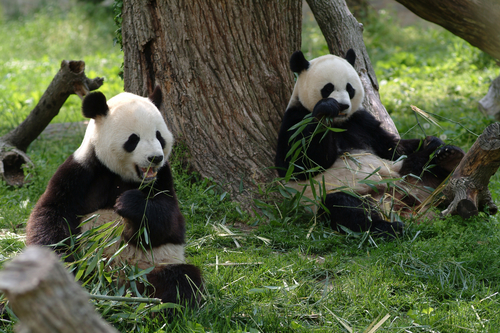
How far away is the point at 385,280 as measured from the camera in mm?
2793

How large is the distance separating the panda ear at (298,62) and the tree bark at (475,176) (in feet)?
4.91

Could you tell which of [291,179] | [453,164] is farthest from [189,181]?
[453,164]

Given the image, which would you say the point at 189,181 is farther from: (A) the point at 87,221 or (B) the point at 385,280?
(B) the point at 385,280

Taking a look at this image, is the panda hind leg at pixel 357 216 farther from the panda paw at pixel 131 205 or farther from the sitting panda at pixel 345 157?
the panda paw at pixel 131 205

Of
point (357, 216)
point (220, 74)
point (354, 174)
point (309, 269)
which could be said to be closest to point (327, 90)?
point (354, 174)

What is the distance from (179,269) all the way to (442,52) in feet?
29.7

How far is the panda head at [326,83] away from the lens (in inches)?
151

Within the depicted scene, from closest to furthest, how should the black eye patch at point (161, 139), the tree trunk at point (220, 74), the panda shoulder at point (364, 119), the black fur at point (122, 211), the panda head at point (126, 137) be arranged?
the black fur at point (122, 211) < the panda head at point (126, 137) < the black eye patch at point (161, 139) < the tree trunk at point (220, 74) < the panda shoulder at point (364, 119)

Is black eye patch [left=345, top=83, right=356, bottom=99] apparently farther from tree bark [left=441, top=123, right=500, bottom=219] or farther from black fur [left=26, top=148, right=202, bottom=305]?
black fur [left=26, top=148, right=202, bottom=305]

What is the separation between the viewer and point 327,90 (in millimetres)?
3857

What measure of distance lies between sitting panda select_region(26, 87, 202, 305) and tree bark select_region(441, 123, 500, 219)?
196cm

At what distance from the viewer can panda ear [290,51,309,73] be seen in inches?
154

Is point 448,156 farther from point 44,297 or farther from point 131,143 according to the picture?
point 44,297

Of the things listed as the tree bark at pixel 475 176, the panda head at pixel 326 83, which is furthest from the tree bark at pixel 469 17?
the tree bark at pixel 475 176
